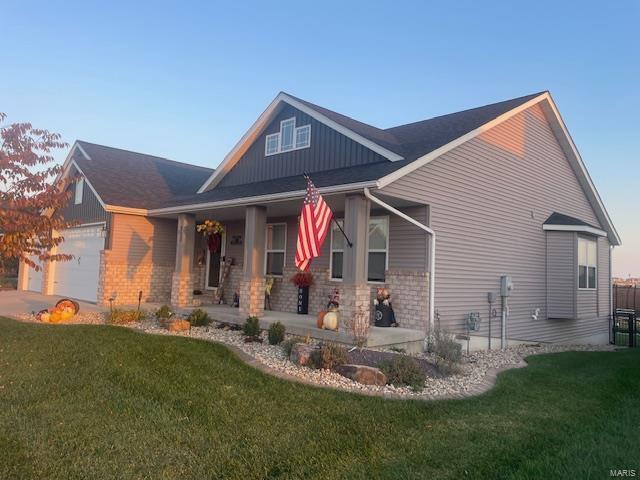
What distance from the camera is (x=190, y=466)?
12.8 feet

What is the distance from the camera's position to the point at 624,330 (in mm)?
15938

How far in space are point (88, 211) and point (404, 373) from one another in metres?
13.6

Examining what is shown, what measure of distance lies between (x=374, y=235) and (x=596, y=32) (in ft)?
27.0

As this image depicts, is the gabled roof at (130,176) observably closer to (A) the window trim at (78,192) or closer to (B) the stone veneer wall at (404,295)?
(A) the window trim at (78,192)

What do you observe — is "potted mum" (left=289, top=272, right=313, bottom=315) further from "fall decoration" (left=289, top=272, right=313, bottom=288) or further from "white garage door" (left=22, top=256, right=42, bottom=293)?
"white garage door" (left=22, top=256, right=42, bottom=293)

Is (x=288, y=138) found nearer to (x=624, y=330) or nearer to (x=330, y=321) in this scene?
(x=330, y=321)

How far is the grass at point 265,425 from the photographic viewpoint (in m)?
3.89

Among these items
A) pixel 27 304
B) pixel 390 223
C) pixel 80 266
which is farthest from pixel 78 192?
pixel 390 223

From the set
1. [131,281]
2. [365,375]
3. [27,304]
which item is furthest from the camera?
[131,281]

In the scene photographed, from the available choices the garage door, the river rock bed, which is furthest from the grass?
the garage door

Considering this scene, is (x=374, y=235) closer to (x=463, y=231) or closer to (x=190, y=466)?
(x=463, y=231)

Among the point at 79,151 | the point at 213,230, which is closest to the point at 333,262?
the point at 213,230

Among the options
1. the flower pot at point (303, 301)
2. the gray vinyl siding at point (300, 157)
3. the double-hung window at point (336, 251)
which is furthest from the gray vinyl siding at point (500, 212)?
the flower pot at point (303, 301)

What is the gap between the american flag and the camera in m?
8.93
